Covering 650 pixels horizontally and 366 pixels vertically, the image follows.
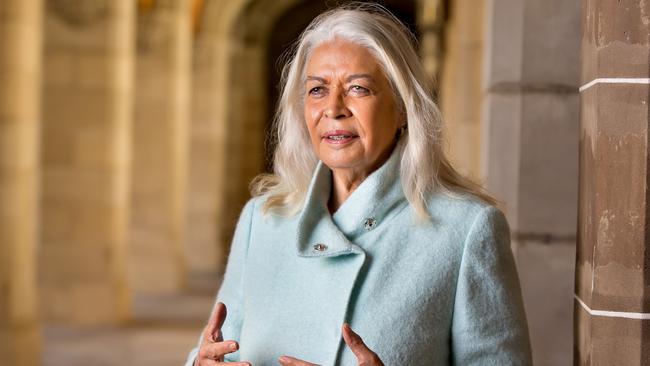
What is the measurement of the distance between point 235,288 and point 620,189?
926mm

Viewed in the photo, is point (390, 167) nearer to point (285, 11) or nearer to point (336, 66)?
point (336, 66)

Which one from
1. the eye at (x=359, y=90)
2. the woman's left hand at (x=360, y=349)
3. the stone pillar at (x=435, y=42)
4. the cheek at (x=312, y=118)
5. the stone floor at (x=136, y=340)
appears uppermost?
the stone pillar at (x=435, y=42)

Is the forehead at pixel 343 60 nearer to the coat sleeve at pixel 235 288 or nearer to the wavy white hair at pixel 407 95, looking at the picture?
the wavy white hair at pixel 407 95


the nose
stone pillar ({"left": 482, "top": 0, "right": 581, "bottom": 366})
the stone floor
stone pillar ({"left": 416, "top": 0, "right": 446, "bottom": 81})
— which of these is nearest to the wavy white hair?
the nose

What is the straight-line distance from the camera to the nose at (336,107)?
2576 millimetres

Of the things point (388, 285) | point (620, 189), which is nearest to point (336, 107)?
point (388, 285)

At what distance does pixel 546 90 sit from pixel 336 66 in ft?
6.14

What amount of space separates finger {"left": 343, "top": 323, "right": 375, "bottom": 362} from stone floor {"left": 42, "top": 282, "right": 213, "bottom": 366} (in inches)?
270

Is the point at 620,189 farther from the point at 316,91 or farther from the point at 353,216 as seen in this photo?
the point at 316,91

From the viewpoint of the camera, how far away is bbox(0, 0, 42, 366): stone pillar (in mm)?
8078

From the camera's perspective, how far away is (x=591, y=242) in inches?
98.3

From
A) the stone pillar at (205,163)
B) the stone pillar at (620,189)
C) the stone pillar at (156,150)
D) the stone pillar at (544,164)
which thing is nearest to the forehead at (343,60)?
the stone pillar at (620,189)

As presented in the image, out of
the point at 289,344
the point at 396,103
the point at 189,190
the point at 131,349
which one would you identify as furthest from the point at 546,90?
the point at 189,190

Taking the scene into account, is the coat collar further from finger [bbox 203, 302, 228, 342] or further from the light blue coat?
finger [bbox 203, 302, 228, 342]
